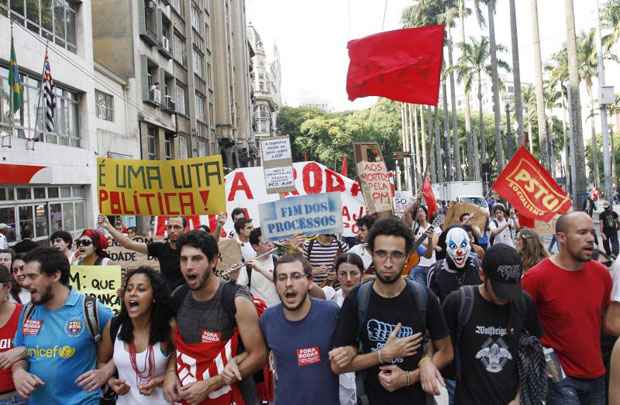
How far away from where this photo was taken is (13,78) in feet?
43.7

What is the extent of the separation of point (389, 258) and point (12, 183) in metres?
13.9

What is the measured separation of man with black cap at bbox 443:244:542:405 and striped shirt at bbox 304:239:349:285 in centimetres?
333

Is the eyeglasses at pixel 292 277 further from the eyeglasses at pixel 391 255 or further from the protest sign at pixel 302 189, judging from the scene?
the protest sign at pixel 302 189

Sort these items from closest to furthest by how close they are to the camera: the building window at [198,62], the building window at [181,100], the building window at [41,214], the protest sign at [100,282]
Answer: the protest sign at [100,282]
the building window at [41,214]
the building window at [181,100]
the building window at [198,62]

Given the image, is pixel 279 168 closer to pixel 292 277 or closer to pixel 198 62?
pixel 292 277

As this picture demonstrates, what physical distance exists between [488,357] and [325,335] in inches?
36.3

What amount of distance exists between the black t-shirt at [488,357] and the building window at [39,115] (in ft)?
46.1

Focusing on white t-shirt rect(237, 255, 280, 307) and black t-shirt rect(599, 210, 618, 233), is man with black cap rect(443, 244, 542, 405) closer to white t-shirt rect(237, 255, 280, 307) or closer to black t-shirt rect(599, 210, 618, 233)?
white t-shirt rect(237, 255, 280, 307)

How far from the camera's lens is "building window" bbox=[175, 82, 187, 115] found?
104ft

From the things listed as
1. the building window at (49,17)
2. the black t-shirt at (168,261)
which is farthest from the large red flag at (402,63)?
the building window at (49,17)

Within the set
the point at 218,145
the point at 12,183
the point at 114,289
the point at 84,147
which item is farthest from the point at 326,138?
the point at 114,289

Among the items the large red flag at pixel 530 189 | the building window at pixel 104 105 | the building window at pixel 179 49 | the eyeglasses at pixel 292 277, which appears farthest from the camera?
the building window at pixel 179 49

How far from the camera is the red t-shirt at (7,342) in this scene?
3.65 meters

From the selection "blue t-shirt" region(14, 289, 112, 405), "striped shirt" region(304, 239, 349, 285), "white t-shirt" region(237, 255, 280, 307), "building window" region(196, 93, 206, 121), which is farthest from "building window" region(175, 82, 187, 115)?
"blue t-shirt" region(14, 289, 112, 405)
